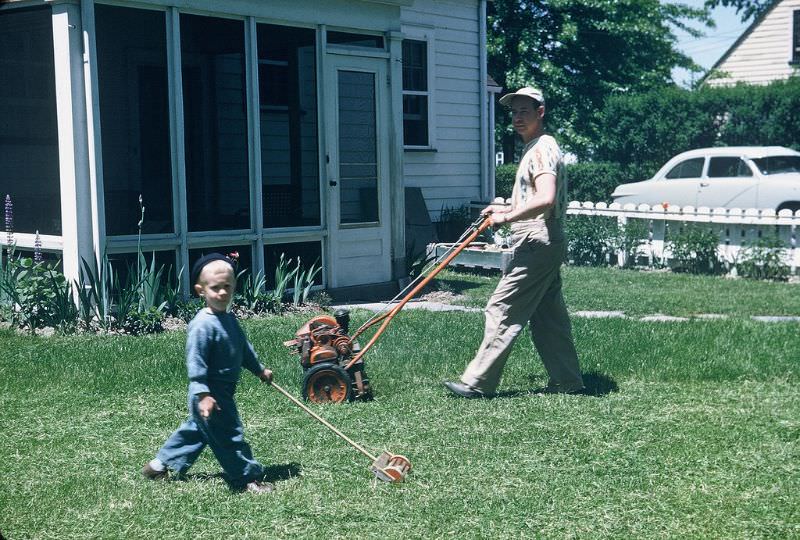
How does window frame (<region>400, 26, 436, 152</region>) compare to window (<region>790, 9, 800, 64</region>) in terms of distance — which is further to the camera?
window (<region>790, 9, 800, 64</region>)

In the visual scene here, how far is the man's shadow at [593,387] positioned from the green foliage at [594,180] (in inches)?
718

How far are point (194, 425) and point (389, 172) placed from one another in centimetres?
706

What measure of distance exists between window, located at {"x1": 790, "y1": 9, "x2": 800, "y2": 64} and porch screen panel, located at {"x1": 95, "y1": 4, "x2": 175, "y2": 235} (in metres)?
23.0

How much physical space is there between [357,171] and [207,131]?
6.23 feet

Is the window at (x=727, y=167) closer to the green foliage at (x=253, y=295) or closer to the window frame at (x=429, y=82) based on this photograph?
the window frame at (x=429, y=82)

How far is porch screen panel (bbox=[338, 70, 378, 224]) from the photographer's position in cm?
1109

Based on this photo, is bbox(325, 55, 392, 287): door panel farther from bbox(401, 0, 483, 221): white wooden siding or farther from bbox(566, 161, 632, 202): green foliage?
bbox(566, 161, 632, 202): green foliage

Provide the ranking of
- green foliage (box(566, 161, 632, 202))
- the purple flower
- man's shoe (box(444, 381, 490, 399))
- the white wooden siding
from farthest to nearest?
1. green foliage (box(566, 161, 632, 202))
2. the white wooden siding
3. the purple flower
4. man's shoe (box(444, 381, 490, 399))

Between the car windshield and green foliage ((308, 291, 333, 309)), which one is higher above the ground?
the car windshield

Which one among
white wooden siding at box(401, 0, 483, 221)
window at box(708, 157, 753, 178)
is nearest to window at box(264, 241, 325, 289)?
white wooden siding at box(401, 0, 483, 221)

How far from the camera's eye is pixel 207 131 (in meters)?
10.1

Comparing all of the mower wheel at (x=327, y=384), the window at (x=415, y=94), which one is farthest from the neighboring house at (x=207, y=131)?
the window at (x=415, y=94)

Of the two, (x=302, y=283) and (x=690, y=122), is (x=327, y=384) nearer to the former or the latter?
(x=302, y=283)

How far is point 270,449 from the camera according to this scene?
5.37 m
